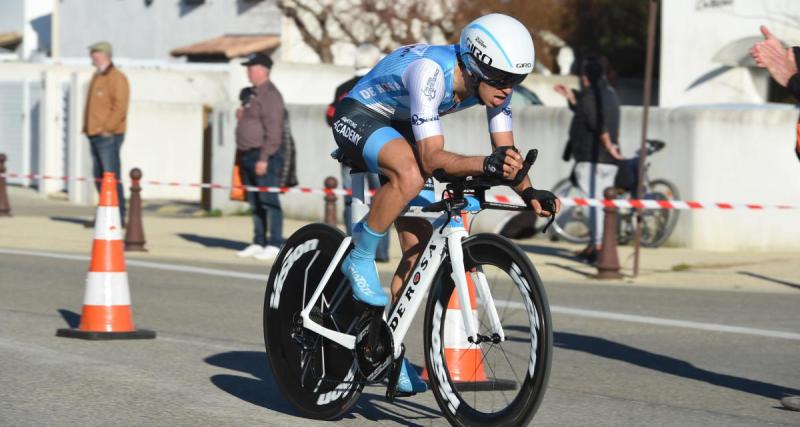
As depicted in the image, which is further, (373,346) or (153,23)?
(153,23)

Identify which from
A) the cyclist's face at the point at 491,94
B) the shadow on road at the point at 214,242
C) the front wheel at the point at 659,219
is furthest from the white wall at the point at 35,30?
the cyclist's face at the point at 491,94

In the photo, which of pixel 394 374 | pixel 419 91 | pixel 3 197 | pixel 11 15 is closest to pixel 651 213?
pixel 3 197

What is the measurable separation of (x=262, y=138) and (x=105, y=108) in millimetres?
3287

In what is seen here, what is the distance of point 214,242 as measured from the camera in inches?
677

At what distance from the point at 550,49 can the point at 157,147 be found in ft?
79.0

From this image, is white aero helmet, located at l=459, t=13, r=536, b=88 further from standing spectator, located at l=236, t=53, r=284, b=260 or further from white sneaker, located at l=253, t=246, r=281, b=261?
white sneaker, located at l=253, t=246, r=281, b=261

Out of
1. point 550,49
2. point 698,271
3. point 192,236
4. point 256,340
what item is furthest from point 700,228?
point 550,49

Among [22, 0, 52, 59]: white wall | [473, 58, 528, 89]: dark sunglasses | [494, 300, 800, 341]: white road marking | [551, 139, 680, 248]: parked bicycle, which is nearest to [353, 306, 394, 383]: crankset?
[473, 58, 528, 89]: dark sunglasses

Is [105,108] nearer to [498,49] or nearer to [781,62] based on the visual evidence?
[781,62]

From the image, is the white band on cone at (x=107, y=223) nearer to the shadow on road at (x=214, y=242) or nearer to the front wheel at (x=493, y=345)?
the front wheel at (x=493, y=345)

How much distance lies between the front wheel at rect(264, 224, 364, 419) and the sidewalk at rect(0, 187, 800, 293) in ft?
22.4

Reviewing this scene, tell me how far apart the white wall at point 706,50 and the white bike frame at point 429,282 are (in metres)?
25.6

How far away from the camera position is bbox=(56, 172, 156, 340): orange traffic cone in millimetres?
9086

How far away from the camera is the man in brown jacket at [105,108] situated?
678 inches
